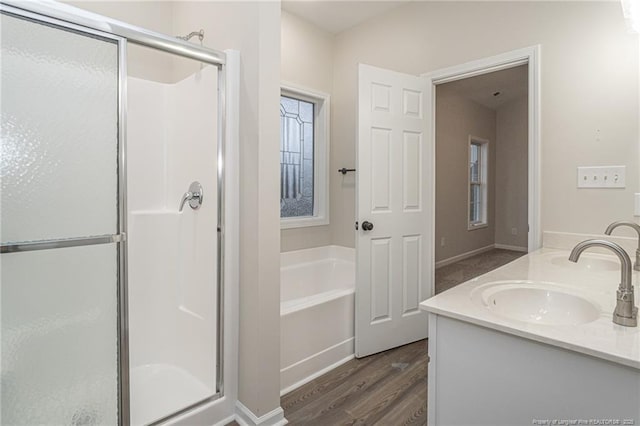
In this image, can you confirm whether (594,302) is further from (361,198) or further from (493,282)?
(361,198)

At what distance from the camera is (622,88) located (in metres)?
1.98

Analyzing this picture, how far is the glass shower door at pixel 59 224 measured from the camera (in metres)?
1.27

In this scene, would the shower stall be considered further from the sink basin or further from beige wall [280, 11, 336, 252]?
the sink basin

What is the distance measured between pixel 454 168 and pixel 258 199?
439 cm

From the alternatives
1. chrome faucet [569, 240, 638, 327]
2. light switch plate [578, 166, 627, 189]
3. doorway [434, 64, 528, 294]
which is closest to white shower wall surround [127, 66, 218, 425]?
chrome faucet [569, 240, 638, 327]

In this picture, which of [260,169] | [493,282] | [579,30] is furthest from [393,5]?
[493,282]

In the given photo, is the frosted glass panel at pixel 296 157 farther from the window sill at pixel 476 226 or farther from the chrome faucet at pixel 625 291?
the window sill at pixel 476 226

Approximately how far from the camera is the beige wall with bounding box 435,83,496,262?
16.4 ft

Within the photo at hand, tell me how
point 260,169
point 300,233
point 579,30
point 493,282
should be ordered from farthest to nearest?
point 300,233 → point 579,30 → point 260,169 → point 493,282

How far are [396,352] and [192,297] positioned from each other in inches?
60.6

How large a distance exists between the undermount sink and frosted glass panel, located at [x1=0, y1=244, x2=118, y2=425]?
4.98ft

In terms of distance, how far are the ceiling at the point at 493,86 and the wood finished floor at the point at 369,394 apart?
3.86 m

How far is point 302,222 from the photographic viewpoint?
129 inches

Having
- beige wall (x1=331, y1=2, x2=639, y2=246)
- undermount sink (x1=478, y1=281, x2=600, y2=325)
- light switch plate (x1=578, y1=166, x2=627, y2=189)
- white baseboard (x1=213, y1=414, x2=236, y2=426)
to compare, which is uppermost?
Result: beige wall (x1=331, y1=2, x2=639, y2=246)
